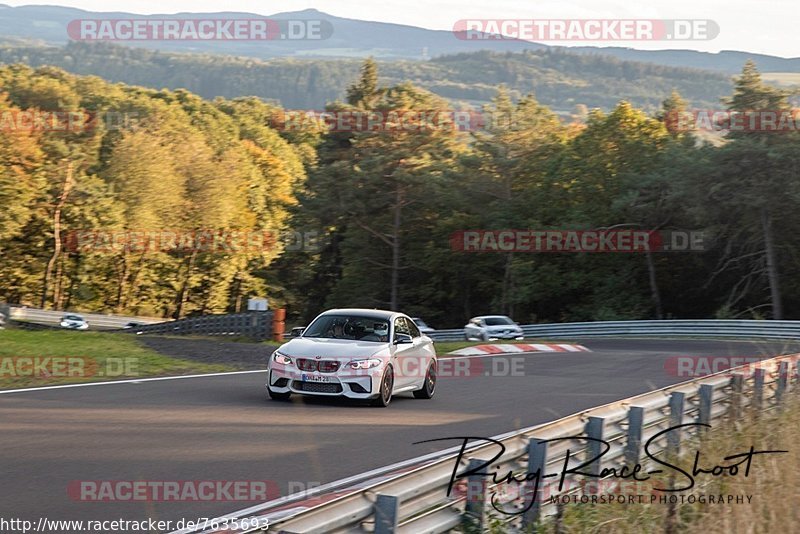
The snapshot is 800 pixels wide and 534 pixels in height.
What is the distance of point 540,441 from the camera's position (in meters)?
7.55

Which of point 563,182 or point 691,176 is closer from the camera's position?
point 691,176

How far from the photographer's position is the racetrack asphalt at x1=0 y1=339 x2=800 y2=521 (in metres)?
8.63

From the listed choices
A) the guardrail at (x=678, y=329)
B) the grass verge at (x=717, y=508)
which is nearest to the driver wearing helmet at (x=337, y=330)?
the grass verge at (x=717, y=508)

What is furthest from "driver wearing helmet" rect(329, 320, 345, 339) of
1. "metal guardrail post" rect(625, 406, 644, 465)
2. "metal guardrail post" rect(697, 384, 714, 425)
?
"metal guardrail post" rect(625, 406, 644, 465)

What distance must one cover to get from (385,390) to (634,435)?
628 cm

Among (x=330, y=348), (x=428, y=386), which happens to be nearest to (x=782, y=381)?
(x=428, y=386)

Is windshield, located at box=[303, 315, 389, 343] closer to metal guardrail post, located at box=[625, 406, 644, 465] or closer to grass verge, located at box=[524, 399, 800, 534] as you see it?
grass verge, located at box=[524, 399, 800, 534]

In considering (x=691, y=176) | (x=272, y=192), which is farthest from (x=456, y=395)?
(x=272, y=192)

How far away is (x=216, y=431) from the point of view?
11930 mm

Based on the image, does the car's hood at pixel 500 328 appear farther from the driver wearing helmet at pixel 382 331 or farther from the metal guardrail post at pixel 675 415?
the metal guardrail post at pixel 675 415

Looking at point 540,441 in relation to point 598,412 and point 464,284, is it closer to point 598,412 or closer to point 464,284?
point 598,412

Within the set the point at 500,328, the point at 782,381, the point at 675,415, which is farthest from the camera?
the point at 500,328

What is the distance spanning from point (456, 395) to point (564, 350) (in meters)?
16.3

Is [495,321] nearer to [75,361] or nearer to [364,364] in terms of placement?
[75,361]
